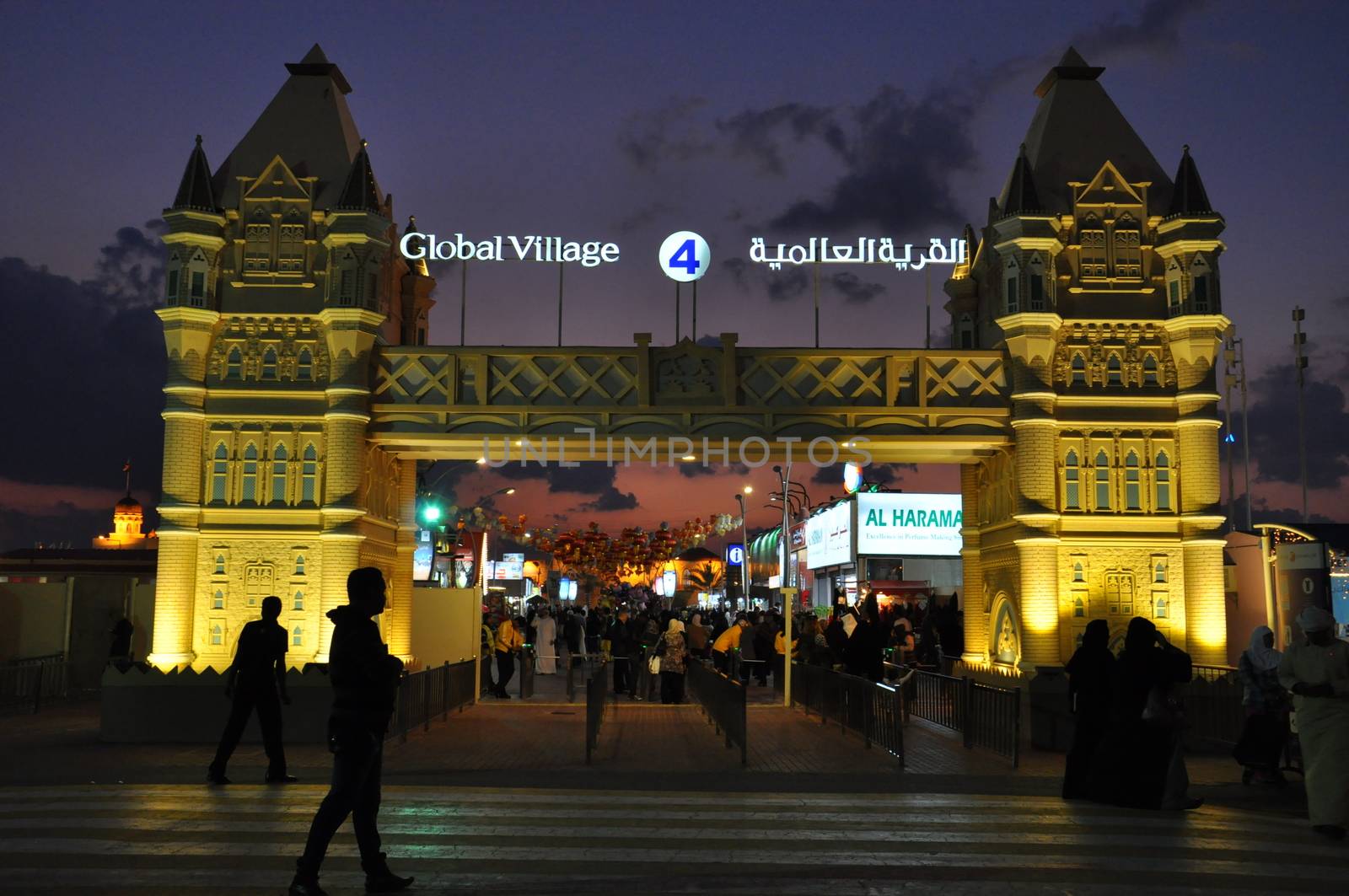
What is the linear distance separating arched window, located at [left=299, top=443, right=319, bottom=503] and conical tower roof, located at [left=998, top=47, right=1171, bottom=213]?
47.6 feet

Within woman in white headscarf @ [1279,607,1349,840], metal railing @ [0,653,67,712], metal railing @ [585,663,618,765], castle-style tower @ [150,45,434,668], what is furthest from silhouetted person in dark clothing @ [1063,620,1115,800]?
metal railing @ [0,653,67,712]

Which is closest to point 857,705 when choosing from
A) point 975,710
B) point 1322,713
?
point 975,710

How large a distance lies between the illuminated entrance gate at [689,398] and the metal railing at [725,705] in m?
5.13

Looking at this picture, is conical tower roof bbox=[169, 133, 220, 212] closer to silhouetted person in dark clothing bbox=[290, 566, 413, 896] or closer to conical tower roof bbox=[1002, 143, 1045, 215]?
conical tower roof bbox=[1002, 143, 1045, 215]

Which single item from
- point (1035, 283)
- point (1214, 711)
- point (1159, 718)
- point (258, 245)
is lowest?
point (1214, 711)

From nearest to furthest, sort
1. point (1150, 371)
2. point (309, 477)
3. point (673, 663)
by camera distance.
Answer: point (309, 477)
point (1150, 371)
point (673, 663)

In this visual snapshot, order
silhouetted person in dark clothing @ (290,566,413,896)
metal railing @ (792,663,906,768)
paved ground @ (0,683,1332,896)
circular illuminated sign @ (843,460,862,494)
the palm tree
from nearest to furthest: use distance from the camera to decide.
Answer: silhouetted person in dark clothing @ (290,566,413,896) < paved ground @ (0,683,1332,896) < metal railing @ (792,663,906,768) < circular illuminated sign @ (843,460,862,494) < the palm tree

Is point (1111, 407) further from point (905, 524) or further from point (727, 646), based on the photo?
point (905, 524)

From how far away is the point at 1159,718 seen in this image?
1255cm

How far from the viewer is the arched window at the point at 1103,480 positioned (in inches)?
990

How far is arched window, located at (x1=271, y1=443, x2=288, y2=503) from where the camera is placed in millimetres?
25000

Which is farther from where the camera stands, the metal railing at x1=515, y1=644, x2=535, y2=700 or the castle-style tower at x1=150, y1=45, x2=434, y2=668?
the metal railing at x1=515, y1=644, x2=535, y2=700

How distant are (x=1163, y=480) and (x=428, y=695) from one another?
14.5 metres

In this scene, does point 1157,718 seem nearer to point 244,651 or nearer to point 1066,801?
point 1066,801
